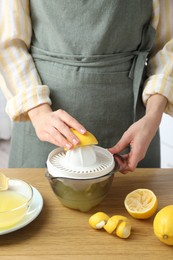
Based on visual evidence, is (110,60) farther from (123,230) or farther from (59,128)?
(123,230)

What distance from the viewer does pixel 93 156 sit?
879 millimetres

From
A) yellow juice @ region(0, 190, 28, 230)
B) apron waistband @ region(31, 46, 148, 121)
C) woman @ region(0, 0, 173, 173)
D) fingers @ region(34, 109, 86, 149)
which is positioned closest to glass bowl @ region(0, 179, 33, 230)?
yellow juice @ region(0, 190, 28, 230)

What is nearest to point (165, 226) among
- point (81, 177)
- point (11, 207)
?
point (81, 177)

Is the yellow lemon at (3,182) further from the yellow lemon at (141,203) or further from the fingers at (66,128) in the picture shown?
the yellow lemon at (141,203)

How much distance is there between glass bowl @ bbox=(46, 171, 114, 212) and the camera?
2.73 ft

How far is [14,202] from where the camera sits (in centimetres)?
85

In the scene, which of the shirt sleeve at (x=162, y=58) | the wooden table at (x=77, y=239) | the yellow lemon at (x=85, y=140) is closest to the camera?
the wooden table at (x=77, y=239)

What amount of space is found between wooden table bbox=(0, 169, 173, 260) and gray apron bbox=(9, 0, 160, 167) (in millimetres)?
277

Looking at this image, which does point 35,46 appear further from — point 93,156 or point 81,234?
point 81,234

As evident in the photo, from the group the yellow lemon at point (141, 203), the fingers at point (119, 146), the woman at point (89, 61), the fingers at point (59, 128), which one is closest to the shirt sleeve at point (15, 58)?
the woman at point (89, 61)

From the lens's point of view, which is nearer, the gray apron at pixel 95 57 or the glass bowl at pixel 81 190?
the glass bowl at pixel 81 190

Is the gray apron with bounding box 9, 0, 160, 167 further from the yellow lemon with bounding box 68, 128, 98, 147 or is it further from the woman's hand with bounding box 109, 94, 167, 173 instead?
the yellow lemon with bounding box 68, 128, 98, 147

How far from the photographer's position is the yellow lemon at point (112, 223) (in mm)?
788

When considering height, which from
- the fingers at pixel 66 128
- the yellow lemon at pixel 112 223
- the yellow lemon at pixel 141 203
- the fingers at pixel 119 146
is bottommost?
the yellow lemon at pixel 141 203
